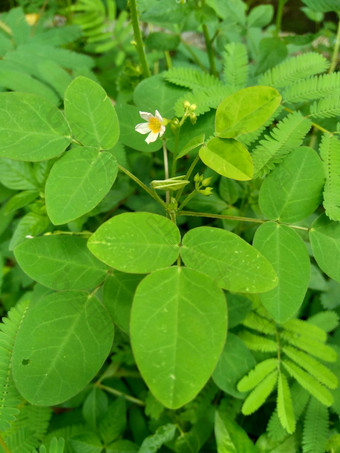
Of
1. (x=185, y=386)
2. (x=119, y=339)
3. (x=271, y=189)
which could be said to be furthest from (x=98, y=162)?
(x=119, y=339)

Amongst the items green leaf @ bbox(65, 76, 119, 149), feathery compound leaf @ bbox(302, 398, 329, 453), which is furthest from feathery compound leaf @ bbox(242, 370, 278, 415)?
green leaf @ bbox(65, 76, 119, 149)

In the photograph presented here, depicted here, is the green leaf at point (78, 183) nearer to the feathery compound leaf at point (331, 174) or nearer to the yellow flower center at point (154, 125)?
the yellow flower center at point (154, 125)

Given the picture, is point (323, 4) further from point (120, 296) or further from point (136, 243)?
point (120, 296)

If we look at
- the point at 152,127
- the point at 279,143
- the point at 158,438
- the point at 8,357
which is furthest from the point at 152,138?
the point at 158,438

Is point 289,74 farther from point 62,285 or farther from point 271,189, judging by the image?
point 62,285

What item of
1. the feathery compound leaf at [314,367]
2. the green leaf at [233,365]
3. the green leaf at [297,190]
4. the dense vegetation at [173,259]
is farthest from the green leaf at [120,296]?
the feathery compound leaf at [314,367]

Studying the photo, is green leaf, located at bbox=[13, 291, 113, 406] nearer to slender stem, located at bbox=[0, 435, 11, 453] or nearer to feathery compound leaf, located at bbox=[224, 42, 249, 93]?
slender stem, located at bbox=[0, 435, 11, 453]
